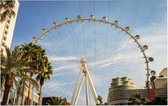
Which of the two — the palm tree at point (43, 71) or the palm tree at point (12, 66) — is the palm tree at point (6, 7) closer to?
the palm tree at point (43, 71)

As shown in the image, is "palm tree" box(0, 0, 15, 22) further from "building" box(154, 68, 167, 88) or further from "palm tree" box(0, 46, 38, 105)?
"building" box(154, 68, 167, 88)

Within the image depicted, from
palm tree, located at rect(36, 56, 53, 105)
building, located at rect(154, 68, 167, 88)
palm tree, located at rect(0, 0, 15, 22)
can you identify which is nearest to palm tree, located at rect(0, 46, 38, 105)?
palm tree, located at rect(0, 0, 15, 22)

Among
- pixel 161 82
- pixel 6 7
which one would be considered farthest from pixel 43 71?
pixel 161 82

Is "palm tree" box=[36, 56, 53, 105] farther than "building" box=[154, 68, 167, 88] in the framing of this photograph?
No

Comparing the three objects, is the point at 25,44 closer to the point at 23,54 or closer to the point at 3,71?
the point at 23,54

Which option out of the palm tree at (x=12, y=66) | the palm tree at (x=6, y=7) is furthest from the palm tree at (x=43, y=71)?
the palm tree at (x=12, y=66)

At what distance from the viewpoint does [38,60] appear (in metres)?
42.7

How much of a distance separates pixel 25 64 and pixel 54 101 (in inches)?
2156

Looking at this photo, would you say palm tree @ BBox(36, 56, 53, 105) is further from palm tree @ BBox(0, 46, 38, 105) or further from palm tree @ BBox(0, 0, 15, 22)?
palm tree @ BBox(0, 46, 38, 105)

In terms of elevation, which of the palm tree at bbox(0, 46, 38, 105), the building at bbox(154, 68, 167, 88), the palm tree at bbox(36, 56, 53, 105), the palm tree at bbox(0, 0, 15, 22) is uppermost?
the building at bbox(154, 68, 167, 88)

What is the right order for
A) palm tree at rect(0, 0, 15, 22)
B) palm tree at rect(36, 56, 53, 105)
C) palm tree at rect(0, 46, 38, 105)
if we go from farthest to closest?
palm tree at rect(36, 56, 53, 105) < palm tree at rect(0, 0, 15, 22) < palm tree at rect(0, 46, 38, 105)

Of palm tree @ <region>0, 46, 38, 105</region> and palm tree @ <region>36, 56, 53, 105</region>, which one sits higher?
palm tree @ <region>36, 56, 53, 105</region>

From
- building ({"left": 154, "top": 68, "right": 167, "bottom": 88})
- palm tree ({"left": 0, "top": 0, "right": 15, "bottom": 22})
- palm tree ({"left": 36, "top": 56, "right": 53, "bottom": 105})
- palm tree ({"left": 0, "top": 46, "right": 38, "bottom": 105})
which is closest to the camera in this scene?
palm tree ({"left": 0, "top": 46, "right": 38, "bottom": 105})

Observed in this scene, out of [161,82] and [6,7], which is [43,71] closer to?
[6,7]
